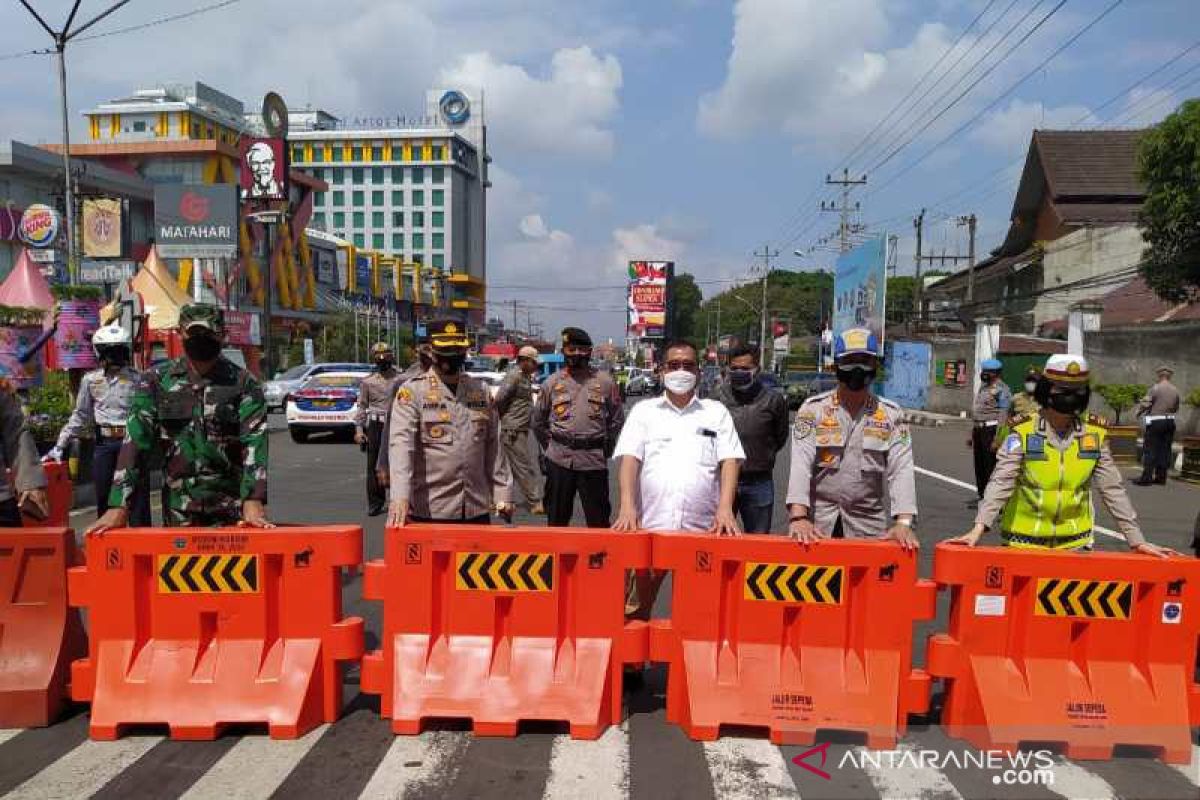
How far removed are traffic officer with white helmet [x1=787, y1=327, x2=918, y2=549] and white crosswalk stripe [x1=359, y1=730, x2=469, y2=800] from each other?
200 centimetres

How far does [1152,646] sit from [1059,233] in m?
39.0

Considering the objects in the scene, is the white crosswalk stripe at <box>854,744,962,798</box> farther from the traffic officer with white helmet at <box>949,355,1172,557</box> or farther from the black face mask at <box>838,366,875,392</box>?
the black face mask at <box>838,366,875,392</box>

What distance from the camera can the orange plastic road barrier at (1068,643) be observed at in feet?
13.8

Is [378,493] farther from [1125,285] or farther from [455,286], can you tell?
[455,286]

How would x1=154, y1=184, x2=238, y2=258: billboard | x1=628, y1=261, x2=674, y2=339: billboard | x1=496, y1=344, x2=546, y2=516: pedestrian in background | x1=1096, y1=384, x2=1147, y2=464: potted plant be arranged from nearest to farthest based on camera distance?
x1=496, y1=344, x2=546, y2=516: pedestrian in background
x1=1096, y1=384, x2=1147, y2=464: potted plant
x1=154, y1=184, x2=238, y2=258: billboard
x1=628, y1=261, x2=674, y2=339: billboard

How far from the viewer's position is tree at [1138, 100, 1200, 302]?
18.6 m

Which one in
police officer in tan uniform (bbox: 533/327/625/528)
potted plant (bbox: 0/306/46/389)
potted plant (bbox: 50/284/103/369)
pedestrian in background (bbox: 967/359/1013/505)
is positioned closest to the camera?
police officer in tan uniform (bbox: 533/327/625/528)

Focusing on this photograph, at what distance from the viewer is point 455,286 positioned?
114125mm

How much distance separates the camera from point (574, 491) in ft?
21.0

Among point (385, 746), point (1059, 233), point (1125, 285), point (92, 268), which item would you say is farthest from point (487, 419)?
point (1059, 233)

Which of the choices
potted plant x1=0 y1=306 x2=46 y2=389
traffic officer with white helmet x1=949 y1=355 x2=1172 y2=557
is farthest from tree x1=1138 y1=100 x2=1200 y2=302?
potted plant x1=0 y1=306 x2=46 y2=389

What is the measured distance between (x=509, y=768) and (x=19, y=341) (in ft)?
42.6

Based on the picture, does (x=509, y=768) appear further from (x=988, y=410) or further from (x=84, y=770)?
(x=988, y=410)

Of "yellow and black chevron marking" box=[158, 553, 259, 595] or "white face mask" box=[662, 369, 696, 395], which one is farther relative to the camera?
"white face mask" box=[662, 369, 696, 395]
